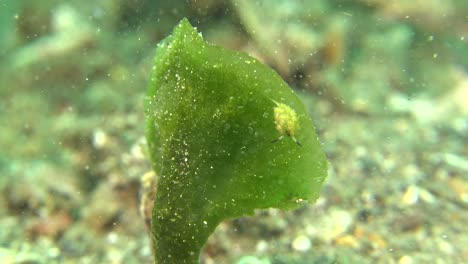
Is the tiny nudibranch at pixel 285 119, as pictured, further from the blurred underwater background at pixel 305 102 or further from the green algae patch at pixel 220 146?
Result: the blurred underwater background at pixel 305 102

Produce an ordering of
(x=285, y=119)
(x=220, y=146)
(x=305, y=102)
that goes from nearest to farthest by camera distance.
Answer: (x=285, y=119) < (x=220, y=146) < (x=305, y=102)

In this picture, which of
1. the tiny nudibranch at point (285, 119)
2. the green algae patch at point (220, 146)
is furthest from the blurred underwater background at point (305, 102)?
the tiny nudibranch at point (285, 119)

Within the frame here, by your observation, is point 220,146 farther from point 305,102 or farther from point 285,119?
point 305,102

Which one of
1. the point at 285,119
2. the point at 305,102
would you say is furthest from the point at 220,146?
the point at 305,102

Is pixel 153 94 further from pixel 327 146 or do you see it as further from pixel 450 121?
pixel 450 121

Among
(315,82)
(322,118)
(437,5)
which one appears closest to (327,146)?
(322,118)
